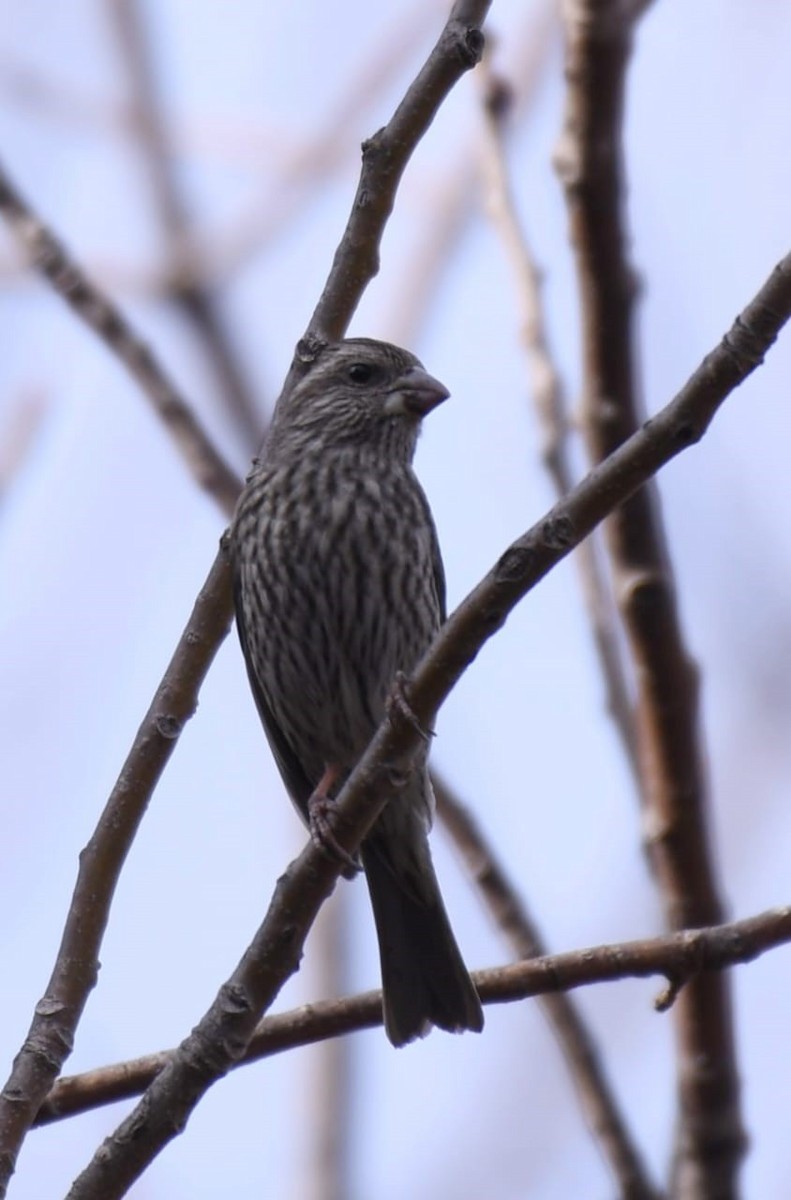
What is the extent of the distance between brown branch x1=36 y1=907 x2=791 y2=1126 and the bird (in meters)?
1.19

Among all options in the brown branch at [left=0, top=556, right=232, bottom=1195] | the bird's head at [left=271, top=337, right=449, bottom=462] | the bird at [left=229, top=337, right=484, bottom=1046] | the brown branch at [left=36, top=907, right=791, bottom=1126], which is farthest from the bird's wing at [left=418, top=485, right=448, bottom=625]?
the brown branch at [left=36, top=907, right=791, bottom=1126]

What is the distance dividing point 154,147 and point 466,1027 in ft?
10.5

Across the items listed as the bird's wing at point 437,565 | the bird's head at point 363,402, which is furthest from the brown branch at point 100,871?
the bird's head at point 363,402

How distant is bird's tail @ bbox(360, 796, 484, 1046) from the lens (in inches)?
171

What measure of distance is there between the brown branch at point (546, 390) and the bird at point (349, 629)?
0.49m

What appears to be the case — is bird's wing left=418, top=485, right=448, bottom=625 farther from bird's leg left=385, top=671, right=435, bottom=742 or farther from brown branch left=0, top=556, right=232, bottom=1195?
bird's leg left=385, top=671, right=435, bottom=742

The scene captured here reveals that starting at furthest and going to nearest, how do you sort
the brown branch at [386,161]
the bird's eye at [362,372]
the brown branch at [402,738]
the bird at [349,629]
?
the bird's eye at [362,372], the bird at [349,629], the brown branch at [386,161], the brown branch at [402,738]

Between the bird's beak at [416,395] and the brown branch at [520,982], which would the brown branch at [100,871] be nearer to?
the brown branch at [520,982]

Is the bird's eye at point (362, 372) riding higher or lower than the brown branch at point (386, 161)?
higher

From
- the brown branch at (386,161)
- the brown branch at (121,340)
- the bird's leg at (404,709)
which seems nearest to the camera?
the bird's leg at (404,709)

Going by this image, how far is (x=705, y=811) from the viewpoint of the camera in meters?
3.97

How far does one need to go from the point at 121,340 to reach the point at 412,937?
1.76m

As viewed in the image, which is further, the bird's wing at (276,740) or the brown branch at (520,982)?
the bird's wing at (276,740)

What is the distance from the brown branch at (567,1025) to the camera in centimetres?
389
